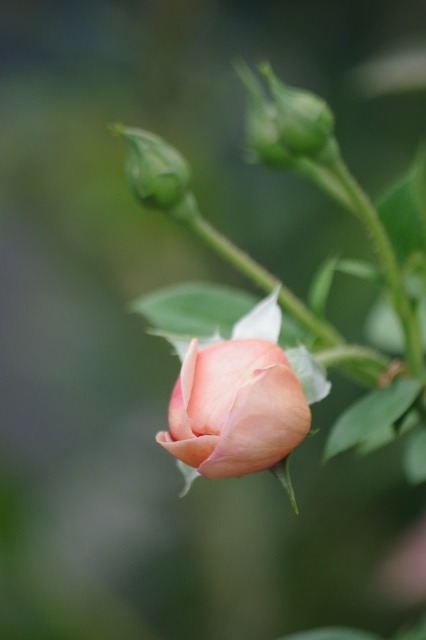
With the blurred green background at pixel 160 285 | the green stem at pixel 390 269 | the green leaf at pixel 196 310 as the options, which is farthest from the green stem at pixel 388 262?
the blurred green background at pixel 160 285

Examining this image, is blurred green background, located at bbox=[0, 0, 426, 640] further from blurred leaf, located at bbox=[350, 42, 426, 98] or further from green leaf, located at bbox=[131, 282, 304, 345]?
green leaf, located at bbox=[131, 282, 304, 345]

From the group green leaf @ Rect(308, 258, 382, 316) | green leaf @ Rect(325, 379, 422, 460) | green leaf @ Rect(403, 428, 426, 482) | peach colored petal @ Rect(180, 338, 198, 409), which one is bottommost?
green leaf @ Rect(403, 428, 426, 482)

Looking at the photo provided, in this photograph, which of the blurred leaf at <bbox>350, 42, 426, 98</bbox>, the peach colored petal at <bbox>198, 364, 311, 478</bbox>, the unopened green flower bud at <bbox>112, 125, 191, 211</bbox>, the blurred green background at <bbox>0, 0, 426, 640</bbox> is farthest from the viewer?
the blurred green background at <bbox>0, 0, 426, 640</bbox>

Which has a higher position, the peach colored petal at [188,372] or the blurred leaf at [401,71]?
the blurred leaf at [401,71]

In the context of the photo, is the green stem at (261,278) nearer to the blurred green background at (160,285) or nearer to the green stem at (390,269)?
the green stem at (390,269)

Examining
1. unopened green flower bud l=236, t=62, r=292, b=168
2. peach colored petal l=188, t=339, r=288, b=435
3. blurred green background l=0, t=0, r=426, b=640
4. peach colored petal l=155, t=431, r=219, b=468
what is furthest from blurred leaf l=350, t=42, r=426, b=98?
peach colored petal l=155, t=431, r=219, b=468

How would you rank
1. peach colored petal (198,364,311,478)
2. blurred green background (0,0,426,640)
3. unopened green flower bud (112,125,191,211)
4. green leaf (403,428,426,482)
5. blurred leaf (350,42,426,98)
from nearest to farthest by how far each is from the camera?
peach colored petal (198,364,311,478), green leaf (403,428,426,482), unopened green flower bud (112,125,191,211), blurred leaf (350,42,426,98), blurred green background (0,0,426,640)

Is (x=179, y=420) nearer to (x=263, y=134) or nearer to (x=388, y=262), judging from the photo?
(x=388, y=262)
